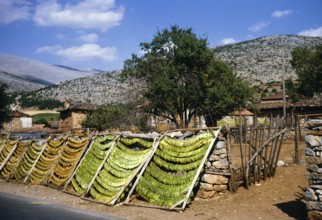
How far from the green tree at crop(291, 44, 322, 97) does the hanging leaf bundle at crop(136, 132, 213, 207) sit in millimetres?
46472

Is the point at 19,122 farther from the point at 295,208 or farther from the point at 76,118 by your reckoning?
the point at 295,208

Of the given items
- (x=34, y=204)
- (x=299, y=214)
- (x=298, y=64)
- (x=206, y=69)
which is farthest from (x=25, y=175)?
(x=298, y=64)

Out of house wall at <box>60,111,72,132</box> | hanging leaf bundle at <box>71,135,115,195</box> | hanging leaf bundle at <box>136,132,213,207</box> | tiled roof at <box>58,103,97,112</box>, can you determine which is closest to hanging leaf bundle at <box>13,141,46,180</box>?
hanging leaf bundle at <box>71,135,115,195</box>

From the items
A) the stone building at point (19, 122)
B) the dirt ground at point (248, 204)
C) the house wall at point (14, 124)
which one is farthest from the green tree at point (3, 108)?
the dirt ground at point (248, 204)

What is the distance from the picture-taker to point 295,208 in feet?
29.7

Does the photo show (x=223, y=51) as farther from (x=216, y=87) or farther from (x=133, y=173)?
(x=133, y=173)

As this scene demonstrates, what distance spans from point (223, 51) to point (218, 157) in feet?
424

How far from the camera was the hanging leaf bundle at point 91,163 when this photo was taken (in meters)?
13.1

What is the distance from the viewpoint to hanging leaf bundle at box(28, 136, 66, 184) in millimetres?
15455

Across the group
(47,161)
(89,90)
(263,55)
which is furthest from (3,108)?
(263,55)

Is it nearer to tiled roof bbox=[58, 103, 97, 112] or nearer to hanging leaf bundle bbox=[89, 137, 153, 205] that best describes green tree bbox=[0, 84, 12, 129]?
tiled roof bbox=[58, 103, 97, 112]

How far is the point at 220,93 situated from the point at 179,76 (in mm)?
4578

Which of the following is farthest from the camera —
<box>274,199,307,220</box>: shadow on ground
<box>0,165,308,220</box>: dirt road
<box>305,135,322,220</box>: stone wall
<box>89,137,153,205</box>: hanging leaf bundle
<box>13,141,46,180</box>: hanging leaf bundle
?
<box>13,141,46,180</box>: hanging leaf bundle

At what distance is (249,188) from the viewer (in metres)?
11.0
